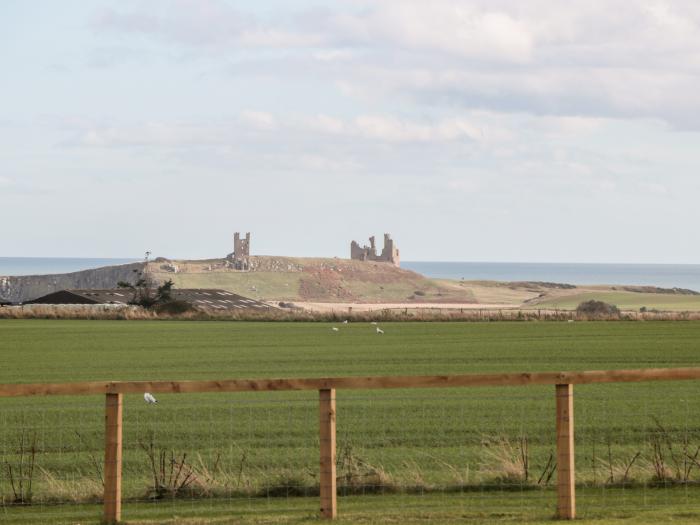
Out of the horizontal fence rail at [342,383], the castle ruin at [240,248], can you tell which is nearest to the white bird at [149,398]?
the horizontal fence rail at [342,383]

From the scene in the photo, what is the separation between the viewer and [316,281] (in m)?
161

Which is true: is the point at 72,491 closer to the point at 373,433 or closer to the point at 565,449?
the point at 565,449

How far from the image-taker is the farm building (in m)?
83.8

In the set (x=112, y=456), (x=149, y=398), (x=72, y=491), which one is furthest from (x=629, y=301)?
(x=112, y=456)

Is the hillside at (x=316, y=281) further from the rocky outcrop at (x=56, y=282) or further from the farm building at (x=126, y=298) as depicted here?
the farm building at (x=126, y=298)

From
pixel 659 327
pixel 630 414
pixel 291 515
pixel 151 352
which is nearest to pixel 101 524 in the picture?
pixel 291 515

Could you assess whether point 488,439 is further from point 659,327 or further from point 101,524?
point 659,327

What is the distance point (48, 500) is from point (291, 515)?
124 inches

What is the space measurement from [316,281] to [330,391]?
150113 millimetres

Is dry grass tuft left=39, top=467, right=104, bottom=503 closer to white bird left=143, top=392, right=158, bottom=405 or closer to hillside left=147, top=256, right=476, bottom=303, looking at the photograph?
white bird left=143, top=392, right=158, bottom=405

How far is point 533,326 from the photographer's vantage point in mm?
56281

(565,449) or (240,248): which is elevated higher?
(240,248)

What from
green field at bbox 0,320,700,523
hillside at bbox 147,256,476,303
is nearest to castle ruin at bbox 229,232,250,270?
hillside at bbox 147,256,476,303

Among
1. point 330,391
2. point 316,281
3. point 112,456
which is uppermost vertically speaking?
point 316,281
